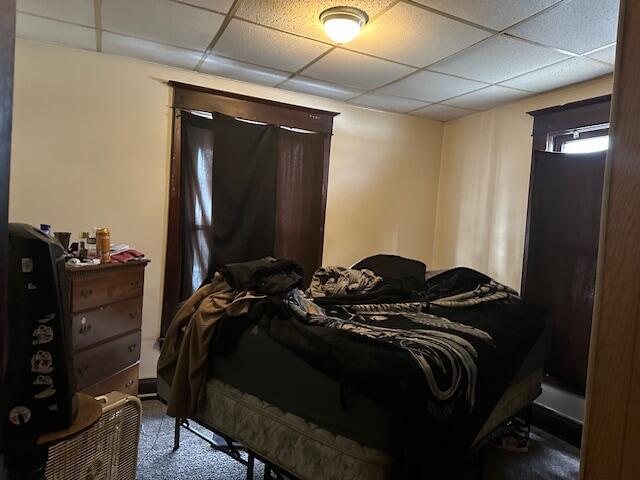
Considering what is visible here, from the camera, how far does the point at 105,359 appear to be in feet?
8.23

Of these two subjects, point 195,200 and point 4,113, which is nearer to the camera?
point 4,113

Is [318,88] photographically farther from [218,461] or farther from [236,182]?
[218,461]

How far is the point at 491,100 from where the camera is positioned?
352 cm

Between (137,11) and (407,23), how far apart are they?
1.46m

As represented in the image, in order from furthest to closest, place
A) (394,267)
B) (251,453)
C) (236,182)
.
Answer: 1. (236,182)
2. (394,267)
3. (251,453)

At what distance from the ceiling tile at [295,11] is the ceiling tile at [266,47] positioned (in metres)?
0.10

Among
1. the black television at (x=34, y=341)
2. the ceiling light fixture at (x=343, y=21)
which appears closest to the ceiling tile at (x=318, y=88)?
the ceiling light fixture at (x=343, y=21)

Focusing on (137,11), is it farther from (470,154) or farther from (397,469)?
(470,154)

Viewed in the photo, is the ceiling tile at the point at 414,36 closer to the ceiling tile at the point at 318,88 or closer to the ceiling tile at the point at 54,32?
the ceiling tile at the point at 318,88

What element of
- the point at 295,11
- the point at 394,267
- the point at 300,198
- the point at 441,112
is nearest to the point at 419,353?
the point at 394,267

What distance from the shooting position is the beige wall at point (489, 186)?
3.41 metres

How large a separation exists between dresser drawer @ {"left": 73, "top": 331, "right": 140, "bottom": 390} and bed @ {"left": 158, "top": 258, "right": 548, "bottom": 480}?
1.84 feet

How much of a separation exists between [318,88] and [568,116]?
191 cm

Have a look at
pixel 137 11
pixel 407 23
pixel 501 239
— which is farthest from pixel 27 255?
pixel 501 239
